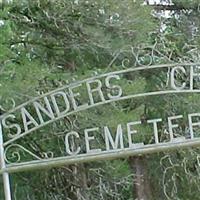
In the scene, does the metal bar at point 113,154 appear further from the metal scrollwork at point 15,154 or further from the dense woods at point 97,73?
the dense woods at point 97,73

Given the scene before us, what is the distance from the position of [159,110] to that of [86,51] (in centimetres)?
49

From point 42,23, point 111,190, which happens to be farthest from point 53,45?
point 111,190

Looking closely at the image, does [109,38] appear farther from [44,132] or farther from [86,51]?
[44,132]

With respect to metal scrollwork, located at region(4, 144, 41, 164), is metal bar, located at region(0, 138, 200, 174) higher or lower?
lower

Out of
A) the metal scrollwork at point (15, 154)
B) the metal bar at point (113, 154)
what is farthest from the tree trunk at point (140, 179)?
the metal bar at point (113, 154)

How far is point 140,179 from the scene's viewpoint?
10.7 feet

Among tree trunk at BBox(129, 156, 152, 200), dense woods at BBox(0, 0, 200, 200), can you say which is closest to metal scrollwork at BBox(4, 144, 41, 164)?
dense woods at BBox(0, 0, 200, 200)

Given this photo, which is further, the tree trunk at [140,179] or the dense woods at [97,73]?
the tree trunk at [140,179]

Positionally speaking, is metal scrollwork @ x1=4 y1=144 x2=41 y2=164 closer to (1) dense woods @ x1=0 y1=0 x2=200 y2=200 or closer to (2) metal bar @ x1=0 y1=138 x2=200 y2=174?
(2) metal bar @ x1=0 y1=138 x2=200 y2=174

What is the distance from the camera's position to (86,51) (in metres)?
3.11

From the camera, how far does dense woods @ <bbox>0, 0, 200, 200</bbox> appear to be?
2.84 m

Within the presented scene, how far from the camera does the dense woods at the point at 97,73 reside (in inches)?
112

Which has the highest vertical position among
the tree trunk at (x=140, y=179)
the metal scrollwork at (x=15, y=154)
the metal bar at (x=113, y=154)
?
the metal scrollwork at (x=15, y=154)

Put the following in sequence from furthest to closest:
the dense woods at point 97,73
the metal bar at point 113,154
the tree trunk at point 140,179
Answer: the tree trunk at point 140,179 < the dense woods at point 97,73 < the metal bar at point 113,154
